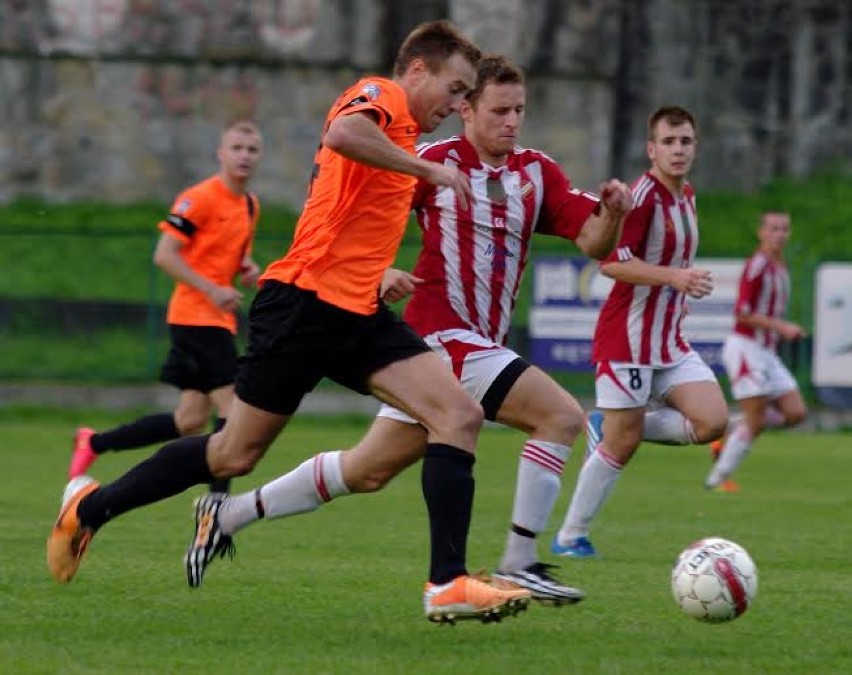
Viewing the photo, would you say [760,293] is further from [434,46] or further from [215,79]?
[215,79]

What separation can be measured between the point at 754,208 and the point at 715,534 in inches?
683

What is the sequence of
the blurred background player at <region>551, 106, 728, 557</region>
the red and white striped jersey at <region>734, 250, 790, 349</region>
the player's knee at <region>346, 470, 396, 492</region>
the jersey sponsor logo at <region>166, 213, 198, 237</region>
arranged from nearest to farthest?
the player's knee at <region>346, 470, 396, 492</region>
the blurred background player at <region>551, 106, 728, 557</region>
the jersey sponsor logo at <region>166, 213, 198, 237</region>
the red and white striped jersey at <region>734, 250, 790, 349</region>

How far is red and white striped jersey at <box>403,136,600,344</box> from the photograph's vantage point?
729 cm

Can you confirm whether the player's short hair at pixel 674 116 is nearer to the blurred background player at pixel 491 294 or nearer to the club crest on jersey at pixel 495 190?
the blurred background player at pixel 491 294

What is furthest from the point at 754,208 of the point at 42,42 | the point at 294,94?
the point at 42,42

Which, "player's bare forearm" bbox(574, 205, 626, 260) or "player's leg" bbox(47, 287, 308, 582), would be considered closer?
"player's leg" bbox(47, 287, 308, 582)

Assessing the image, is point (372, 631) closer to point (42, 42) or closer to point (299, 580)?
point (299, 580)

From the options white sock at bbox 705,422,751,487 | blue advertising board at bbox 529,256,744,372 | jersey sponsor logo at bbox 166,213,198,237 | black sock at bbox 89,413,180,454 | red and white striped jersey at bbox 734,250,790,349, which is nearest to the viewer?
jersey sponsor logo at bbox 166,213,198,237

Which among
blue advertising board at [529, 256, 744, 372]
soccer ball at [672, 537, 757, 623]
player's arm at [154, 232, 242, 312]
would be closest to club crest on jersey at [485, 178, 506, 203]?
soccer ball at [672, 537, 757, 623]

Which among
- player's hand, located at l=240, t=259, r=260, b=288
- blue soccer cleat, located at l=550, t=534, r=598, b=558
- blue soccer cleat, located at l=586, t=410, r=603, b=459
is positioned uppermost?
player's hand, located at l=240, t=259, r=260, b=288

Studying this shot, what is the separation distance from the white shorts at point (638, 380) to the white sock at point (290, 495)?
2.52 metres

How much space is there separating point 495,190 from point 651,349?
74.5 inches

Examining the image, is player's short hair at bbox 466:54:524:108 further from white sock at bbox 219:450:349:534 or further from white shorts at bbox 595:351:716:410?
white shorts at bbox 595:351:716:410

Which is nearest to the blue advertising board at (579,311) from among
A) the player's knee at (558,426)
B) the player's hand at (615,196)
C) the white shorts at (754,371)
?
the white shorts at (754,371)
